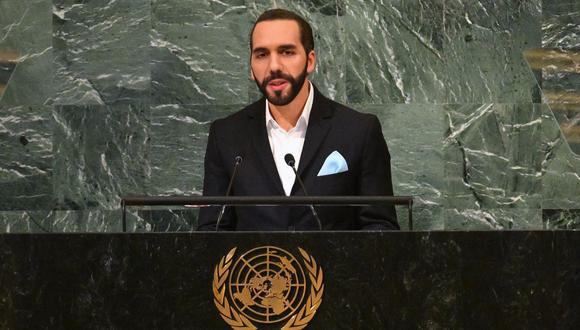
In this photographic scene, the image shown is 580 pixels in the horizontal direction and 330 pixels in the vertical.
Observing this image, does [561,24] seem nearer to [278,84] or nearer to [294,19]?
[294,19]

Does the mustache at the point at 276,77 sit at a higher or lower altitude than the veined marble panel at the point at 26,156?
higher

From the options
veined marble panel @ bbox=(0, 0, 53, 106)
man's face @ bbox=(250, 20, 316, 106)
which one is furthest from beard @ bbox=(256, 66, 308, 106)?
veined marble panel @ bbox=(0, 0, 53, 106)

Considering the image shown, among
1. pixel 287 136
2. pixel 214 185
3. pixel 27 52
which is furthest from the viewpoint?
pixel 27 52

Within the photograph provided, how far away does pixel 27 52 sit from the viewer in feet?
19.4

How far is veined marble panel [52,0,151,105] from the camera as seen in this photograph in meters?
5.85

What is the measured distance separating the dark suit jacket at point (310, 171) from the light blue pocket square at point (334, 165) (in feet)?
0.06

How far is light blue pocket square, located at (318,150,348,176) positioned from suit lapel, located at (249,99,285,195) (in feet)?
0.57

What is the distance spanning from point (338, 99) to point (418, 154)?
1.66ft

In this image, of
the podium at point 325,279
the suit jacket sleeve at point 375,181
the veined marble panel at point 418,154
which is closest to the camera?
the podium at point 325,279

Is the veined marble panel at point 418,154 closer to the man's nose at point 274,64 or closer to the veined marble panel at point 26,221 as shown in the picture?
the man's nose at point 274,64

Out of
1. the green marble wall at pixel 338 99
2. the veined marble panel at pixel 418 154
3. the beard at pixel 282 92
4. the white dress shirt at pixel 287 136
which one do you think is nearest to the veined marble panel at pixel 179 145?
the green marble wall at pixel 338 99

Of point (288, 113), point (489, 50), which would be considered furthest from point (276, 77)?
point (489, 50)

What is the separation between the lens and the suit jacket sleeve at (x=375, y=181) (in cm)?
421

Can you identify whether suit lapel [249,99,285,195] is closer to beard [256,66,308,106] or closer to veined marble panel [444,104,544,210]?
beard [256,66,308,106]
